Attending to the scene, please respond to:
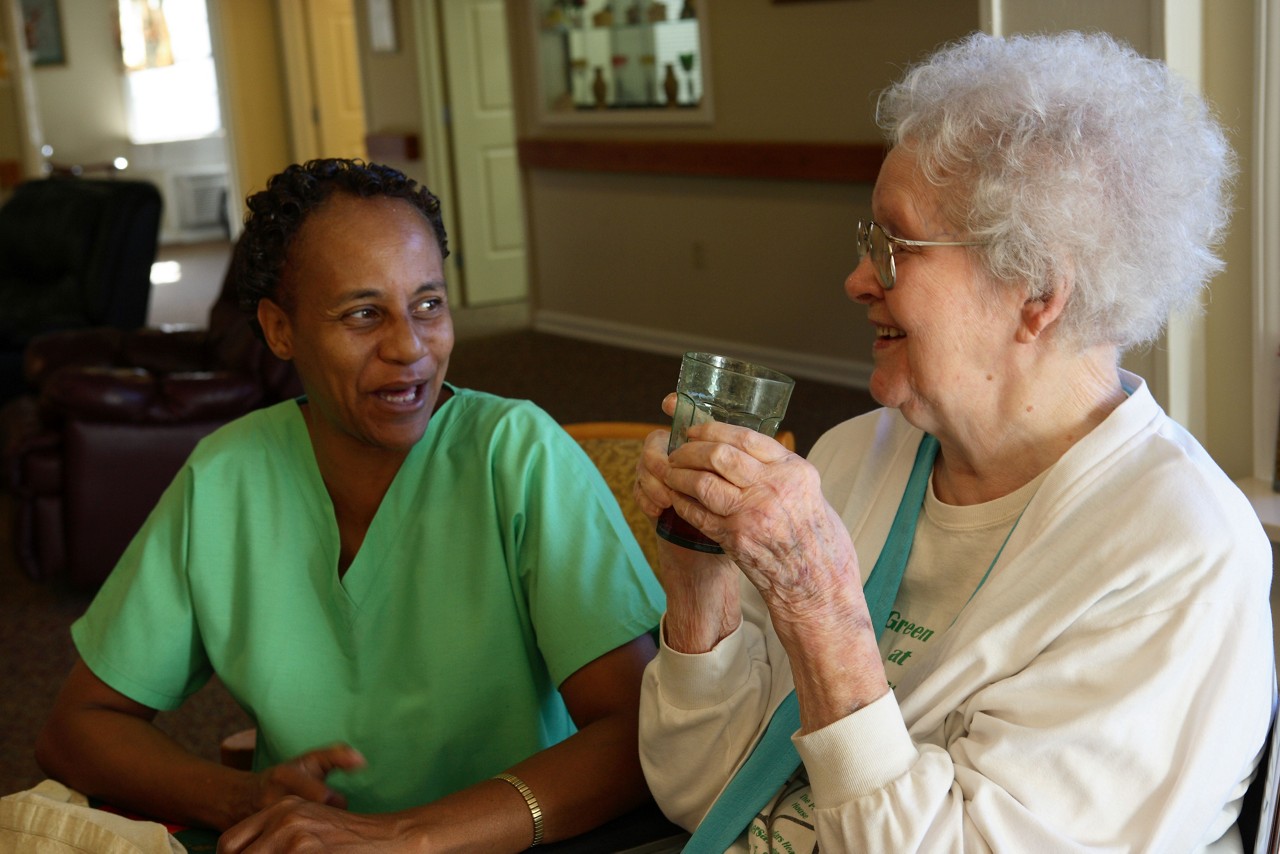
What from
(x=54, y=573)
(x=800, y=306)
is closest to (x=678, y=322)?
(x=800, y=306)

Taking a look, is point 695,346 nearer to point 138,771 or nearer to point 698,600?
point 138,771

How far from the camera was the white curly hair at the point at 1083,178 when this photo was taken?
1.19 metres

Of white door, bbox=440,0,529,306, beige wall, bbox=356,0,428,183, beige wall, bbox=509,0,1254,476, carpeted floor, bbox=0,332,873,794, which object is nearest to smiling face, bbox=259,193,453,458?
carpeted floor, bbox=0,332,873,794

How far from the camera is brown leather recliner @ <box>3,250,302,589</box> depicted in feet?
12.8

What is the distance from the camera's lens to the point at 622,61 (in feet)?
22.5

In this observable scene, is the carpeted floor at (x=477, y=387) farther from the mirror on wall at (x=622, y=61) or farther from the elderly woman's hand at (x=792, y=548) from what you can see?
the elderly woman's hand at (x=792, y=548)

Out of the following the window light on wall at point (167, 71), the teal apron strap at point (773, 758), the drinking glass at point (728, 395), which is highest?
the window light on wall at point (167, 71)

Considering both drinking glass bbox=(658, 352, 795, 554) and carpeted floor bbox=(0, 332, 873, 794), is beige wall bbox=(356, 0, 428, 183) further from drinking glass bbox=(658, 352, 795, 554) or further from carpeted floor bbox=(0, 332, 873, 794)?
drinking glass bbox=(658, 352, 795, 554)

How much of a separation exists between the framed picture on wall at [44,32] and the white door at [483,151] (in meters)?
6.19

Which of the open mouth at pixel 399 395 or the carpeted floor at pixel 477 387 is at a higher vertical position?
the open mouth at pixel 399 395

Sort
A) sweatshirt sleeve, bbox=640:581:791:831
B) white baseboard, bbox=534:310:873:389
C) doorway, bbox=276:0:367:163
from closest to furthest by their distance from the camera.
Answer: sweatshirt sleeve, bbox=640:581:791:831
white baseboard, bbox=534:310:873:389
doorway, bbox=276:0:367:163

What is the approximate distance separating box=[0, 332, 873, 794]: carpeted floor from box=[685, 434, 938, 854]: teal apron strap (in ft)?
7.39

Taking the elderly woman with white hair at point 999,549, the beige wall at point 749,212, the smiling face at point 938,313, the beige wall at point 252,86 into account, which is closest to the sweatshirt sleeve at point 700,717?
the elderly woman with white hair at point 999,549

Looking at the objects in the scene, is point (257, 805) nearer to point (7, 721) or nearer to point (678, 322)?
point (7, 721)
